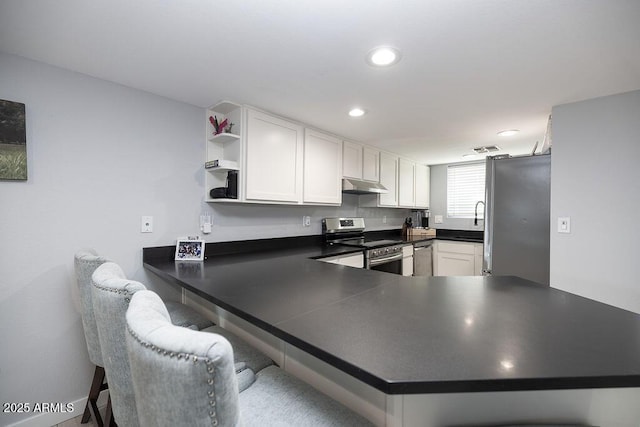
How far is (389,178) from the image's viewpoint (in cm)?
392

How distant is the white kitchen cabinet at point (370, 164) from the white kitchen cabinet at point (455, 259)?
5.22ft

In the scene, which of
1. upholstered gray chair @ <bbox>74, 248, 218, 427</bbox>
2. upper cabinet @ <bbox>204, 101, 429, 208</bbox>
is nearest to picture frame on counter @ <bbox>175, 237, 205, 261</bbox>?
upper cabinet @ <bbox>204, 101, 429, 208</bbox>

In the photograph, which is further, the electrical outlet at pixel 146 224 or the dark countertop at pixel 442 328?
the electrical outlet at pixel 146 224

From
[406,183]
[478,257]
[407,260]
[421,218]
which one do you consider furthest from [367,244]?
[421,218]

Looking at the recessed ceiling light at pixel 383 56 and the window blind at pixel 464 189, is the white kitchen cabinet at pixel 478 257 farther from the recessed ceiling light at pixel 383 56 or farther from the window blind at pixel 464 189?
the recessed ceiling light at pixel 383 56

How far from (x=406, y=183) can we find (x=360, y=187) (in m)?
1.36

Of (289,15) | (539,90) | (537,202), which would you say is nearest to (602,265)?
(537,202)

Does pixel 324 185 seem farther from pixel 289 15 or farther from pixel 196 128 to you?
pixel 289 15

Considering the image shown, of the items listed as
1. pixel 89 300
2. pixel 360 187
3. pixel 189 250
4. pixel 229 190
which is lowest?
pixel 89 300

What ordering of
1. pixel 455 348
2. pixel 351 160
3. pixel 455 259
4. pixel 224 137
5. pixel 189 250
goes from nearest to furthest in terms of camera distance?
pixel 455 348 → pixel 189 250 → pixel 224 137 → pixel 351 160 → pixel 455 259

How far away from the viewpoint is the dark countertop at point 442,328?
62cm

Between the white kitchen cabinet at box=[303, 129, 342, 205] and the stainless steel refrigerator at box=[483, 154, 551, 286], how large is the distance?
4.77 feet

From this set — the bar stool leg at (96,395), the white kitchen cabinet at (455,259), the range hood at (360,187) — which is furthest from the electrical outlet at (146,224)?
the white kitchen cabinet at (455,259)

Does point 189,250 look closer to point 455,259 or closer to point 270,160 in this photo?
point 270,160
